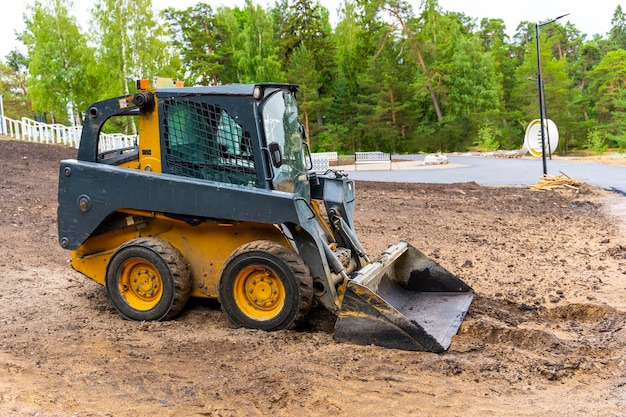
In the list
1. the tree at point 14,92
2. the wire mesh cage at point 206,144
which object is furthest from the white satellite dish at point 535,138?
the tree at point 14,92

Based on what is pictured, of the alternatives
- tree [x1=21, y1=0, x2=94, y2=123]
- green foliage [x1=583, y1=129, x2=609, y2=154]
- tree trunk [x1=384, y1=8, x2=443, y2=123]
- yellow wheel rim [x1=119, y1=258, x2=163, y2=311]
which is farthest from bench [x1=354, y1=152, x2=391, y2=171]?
yellow wheel rim [x1=119, y1=258, x2=163, y2=311]

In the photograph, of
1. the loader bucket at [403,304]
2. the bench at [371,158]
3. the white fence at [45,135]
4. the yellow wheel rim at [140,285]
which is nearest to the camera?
the loader bucket at [403,304]

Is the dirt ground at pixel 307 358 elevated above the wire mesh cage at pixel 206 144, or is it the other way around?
the wire mesh cage at pixel 206 144

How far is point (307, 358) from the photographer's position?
4.91m

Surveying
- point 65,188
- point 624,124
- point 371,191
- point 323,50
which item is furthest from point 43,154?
point 624,124

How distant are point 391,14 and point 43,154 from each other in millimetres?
45103

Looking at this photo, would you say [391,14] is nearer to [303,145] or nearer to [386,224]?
[386,224]

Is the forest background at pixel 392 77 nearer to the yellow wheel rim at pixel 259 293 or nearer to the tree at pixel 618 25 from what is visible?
the tree at pixel 618 25

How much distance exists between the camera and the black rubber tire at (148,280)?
5.75 meters

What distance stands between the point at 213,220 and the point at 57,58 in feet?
113

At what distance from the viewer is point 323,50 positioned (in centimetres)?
6056

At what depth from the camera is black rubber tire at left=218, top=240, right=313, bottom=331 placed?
17.6ft

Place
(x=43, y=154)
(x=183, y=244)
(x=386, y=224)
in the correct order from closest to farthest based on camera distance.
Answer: (x=183, y=244) → (x=386, y=224) → (x=43, y=154)

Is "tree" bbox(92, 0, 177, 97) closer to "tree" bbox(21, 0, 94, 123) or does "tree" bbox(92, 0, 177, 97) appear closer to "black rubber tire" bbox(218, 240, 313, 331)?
"tree" bbox(21, 0, 94, 123)
